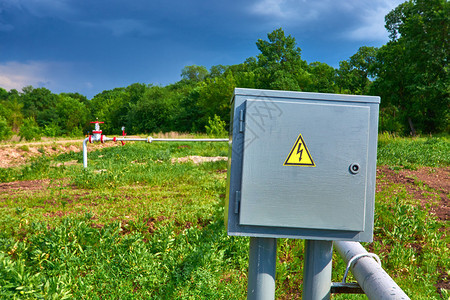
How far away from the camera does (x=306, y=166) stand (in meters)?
1.66

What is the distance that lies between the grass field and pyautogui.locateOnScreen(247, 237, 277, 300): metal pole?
1.04m

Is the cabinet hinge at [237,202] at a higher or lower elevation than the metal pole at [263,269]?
higher

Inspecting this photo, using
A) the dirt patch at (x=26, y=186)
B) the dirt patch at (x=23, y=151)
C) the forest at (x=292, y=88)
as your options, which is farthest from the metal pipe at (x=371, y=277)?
the forest at (x=292, y=88)

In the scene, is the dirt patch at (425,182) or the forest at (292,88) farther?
the forest at (292,88)

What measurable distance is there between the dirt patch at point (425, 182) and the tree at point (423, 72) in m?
16.5

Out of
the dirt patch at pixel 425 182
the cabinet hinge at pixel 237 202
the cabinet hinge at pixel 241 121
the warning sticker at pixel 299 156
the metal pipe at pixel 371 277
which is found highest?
the cabinet hinge at pixel 241 121

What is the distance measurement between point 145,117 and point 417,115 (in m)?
33.8

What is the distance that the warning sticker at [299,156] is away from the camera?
5.42 ft

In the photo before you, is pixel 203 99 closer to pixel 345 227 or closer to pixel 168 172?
pixel 168 172

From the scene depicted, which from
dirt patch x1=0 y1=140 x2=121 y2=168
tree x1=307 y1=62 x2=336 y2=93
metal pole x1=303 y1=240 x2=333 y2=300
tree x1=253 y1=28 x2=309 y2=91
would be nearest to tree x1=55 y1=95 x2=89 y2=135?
tree x1=253 y1=28 x2=309 y2=91

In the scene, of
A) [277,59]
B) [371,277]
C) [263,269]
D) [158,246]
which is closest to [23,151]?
[158,246]

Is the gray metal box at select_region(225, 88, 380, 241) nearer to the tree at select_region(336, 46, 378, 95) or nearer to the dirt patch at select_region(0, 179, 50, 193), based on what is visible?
the dirt patch at select_region(0, 179, 50, 193)

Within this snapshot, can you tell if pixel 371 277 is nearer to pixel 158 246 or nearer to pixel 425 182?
pixel 158 246

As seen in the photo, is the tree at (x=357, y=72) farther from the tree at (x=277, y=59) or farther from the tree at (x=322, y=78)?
the tree at (x=277, y=59)
